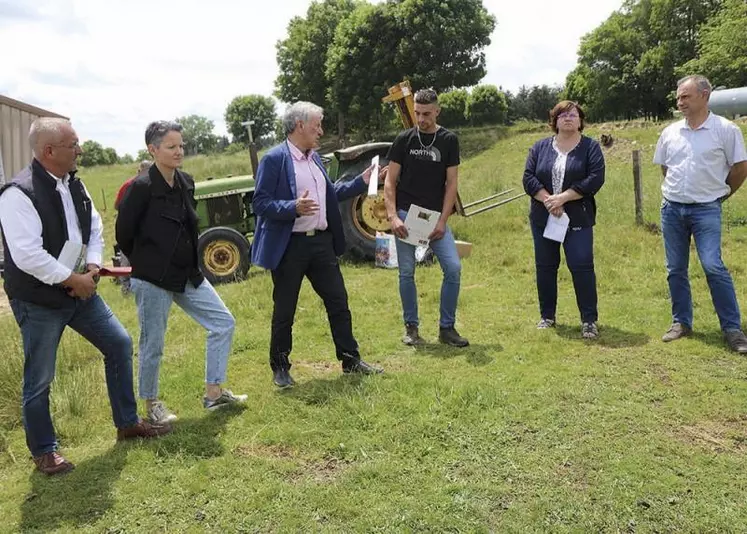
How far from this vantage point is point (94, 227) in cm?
354

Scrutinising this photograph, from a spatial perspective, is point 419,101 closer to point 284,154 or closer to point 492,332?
point 284,154

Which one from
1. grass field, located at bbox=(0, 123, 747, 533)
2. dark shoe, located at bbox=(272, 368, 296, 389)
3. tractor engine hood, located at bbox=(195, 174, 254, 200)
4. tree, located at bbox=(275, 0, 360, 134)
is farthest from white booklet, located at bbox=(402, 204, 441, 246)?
tree, located at bbox=(275, 0, 360, 134)

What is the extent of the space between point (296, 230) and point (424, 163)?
1.33m

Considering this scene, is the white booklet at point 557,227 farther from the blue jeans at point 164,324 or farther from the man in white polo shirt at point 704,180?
the blue jeans at point 164,324

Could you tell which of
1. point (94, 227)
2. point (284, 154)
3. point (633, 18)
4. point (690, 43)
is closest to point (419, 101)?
point (284, 154)

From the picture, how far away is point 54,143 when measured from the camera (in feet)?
10.3

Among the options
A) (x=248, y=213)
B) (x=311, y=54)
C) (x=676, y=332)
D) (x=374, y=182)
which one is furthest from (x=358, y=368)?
(x=311, y=54)

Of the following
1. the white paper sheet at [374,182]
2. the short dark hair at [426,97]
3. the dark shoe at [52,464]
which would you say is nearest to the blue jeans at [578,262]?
the short dark hair at [426,97]

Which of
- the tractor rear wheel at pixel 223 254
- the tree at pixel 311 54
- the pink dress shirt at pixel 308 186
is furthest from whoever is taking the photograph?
the tree at pixel 311 54

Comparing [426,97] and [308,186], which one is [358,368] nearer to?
[308,186]

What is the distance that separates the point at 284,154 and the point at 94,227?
1.32 m

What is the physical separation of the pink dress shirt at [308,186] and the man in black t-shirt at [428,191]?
0.84m

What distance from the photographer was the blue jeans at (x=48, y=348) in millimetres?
3240

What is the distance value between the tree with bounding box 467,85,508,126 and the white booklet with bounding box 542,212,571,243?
4087 centimetres
